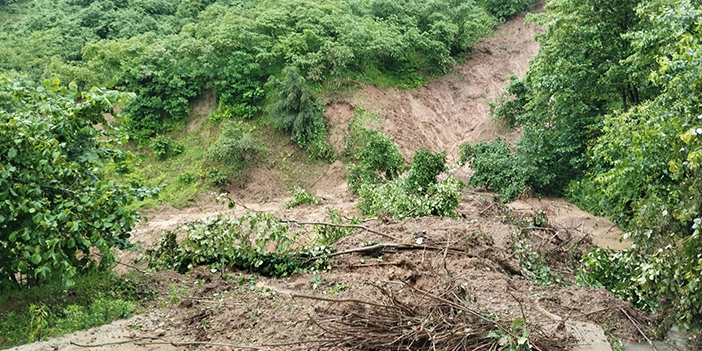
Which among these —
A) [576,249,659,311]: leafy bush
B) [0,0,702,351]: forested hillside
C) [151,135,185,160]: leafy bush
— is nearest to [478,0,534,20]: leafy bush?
[0,0,702,351]: forested hillside

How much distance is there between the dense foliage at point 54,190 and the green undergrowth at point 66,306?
216 millimetres

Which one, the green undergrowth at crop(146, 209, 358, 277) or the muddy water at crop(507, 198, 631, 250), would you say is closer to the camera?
the green undergrowth at crop(146, 209, 358, 277)

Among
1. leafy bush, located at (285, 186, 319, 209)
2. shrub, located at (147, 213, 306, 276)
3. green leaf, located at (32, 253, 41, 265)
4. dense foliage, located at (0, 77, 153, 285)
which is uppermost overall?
dense foliage, located at (0, 77, 153, 285)

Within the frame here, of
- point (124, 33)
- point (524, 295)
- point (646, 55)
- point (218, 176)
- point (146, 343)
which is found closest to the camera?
point (146, 343)

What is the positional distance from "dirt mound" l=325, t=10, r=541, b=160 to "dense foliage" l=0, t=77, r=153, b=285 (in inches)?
497

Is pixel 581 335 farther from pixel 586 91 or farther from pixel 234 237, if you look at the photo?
pixel 586 91

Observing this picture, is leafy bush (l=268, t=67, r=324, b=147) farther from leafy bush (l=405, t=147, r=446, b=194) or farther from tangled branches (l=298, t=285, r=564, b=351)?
tangled branches (l=298, t=285, r=564, b=351)

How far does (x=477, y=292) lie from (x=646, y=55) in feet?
23.9

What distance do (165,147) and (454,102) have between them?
12640 mm

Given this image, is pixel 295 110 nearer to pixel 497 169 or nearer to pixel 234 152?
pixel 234 152

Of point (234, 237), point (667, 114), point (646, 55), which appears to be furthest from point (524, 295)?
point (646, 55)

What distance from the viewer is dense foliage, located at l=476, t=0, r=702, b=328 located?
214 inches

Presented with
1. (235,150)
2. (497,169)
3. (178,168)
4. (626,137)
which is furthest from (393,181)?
(178,168)

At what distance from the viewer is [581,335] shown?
5.41 m
